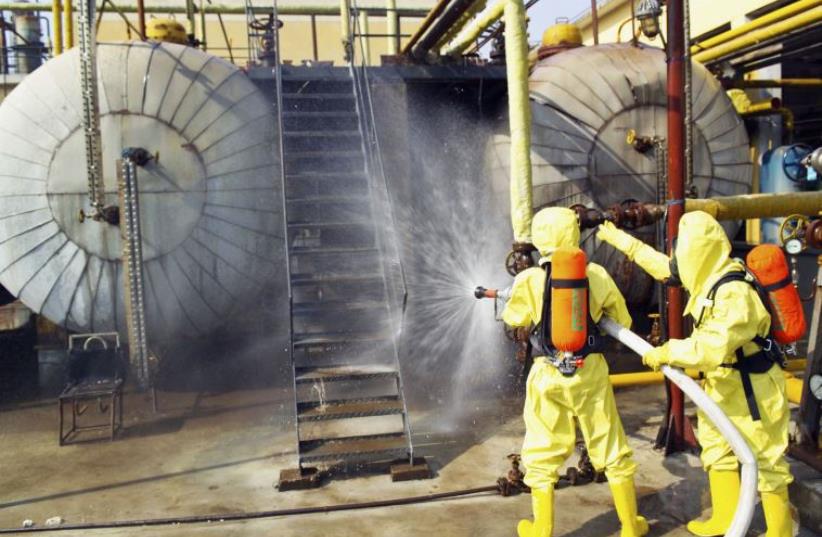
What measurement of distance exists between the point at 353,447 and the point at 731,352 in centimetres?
305

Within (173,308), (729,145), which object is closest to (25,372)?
(173,308)

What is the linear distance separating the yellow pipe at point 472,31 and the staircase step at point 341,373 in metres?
4.34

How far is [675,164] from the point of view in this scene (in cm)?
552

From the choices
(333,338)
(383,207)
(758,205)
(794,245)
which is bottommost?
(333,338)

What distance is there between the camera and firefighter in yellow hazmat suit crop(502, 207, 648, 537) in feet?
14.2

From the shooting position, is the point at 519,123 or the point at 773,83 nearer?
the point at 519,123

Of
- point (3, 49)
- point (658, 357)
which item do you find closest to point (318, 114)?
point (658, 357)

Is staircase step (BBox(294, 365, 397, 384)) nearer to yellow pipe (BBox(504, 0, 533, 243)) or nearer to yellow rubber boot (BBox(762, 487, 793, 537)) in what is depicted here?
yellow pipe (BBox(504, 0, 533, 243))

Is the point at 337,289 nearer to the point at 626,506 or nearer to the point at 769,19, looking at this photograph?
the point at 626,506

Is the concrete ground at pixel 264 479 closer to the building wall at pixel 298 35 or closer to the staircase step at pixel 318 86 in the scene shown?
the staircase step at pixel 318 86

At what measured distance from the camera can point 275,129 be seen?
26.5ft

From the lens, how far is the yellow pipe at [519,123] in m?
6.20

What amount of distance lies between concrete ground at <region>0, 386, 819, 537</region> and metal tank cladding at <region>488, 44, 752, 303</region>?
7.84 ft

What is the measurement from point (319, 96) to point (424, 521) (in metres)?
5.70
